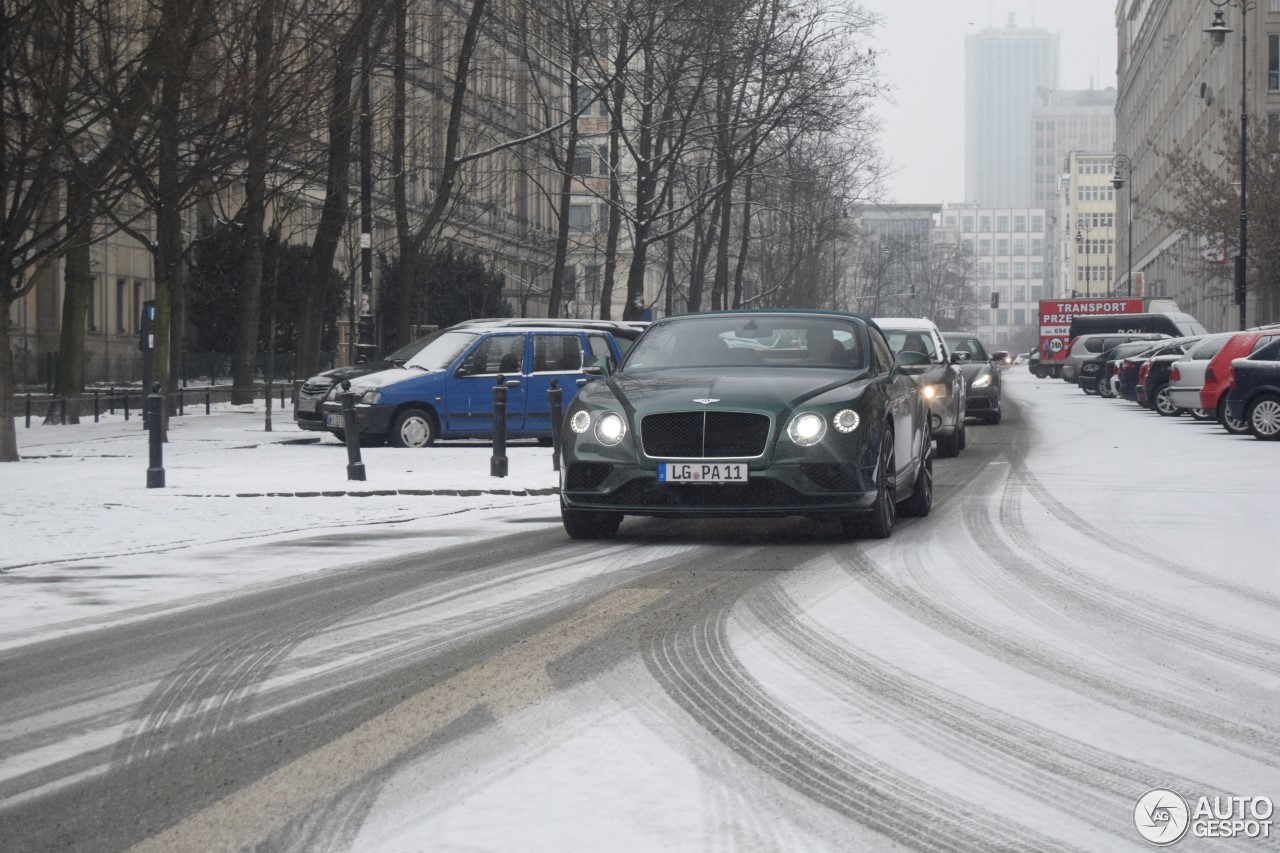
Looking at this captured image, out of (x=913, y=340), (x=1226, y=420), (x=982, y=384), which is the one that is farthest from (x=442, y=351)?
(x=1226, y=420)

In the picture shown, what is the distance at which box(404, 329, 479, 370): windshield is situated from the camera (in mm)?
24078

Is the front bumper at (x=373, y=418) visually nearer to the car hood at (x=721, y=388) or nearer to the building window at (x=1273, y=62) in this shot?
the car hood at (x=721, y=388)

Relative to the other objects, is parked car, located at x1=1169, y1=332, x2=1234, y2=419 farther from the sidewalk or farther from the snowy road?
the snowy road

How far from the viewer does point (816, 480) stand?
1111 cm

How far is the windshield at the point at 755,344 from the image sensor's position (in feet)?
41.5

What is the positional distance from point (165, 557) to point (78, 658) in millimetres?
4001

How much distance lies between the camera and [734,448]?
11.2 m

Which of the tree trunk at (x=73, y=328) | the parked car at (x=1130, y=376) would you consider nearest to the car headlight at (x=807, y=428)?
the tree trunk at (x=73, y=328)

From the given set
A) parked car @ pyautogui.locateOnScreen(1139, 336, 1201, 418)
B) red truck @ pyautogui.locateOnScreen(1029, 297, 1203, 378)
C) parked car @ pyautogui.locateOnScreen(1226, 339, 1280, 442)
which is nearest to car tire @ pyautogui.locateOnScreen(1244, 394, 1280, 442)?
parked car @ pyautogui.locateOnScreen(1226, 339, 1280, 442)

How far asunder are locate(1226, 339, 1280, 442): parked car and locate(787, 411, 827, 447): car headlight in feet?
56.1

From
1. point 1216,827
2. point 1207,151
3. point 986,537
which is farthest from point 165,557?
point 1207,151

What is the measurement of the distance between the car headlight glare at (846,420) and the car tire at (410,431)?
12956mm

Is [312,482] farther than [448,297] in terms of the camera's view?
No

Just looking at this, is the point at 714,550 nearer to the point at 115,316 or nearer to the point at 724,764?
the point at 724,764
